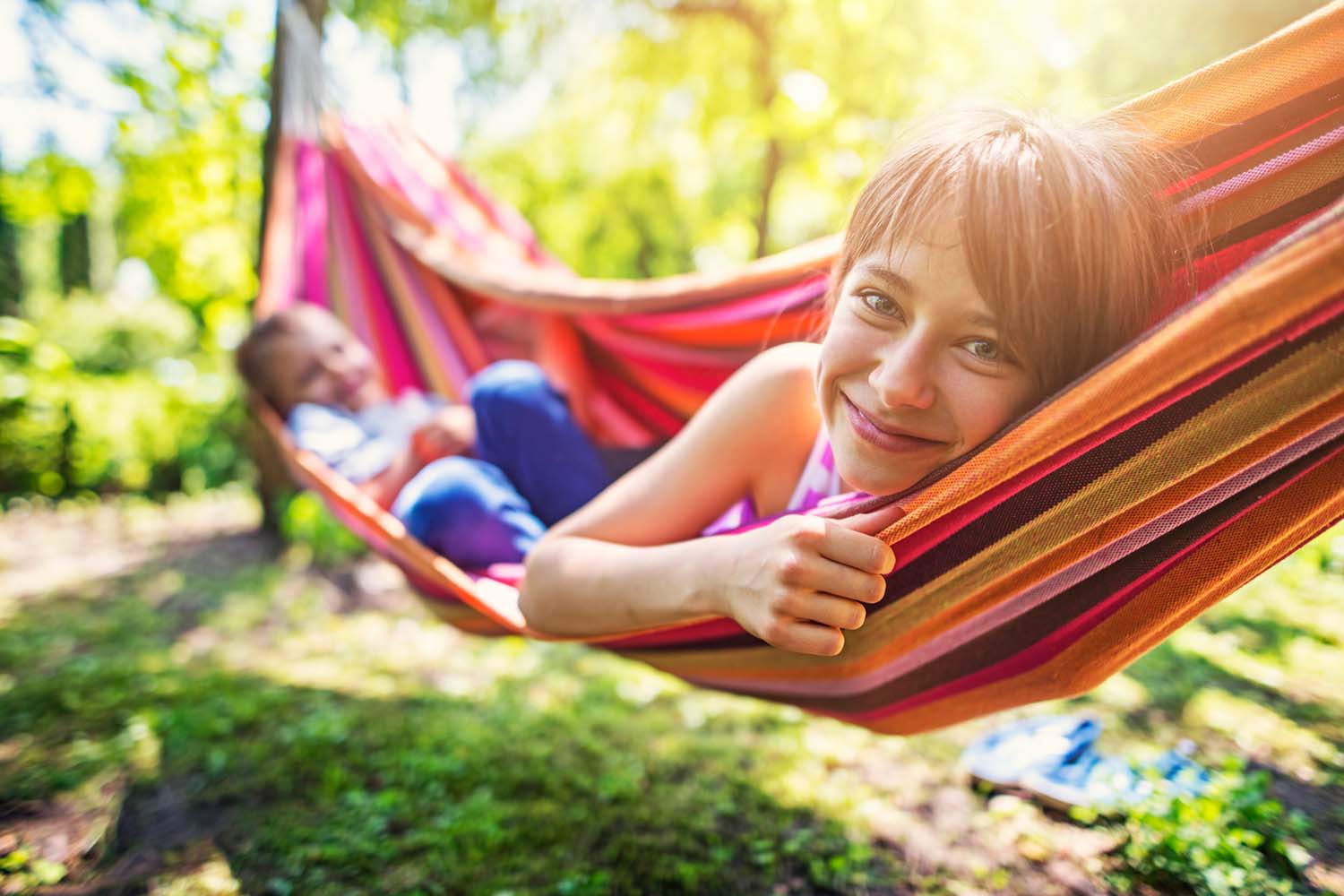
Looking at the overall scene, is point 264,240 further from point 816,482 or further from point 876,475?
point 876,475

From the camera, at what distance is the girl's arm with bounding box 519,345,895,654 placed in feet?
3.15

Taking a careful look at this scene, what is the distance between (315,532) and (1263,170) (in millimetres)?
3751

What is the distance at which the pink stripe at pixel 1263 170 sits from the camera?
3.02 feet

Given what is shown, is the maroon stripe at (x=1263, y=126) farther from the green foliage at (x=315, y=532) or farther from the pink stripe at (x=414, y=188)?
the green foliage at (x=315, y=532)

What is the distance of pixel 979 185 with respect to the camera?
32.0 inches

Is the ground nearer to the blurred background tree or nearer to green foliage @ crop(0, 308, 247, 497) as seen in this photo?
the blurred background tree

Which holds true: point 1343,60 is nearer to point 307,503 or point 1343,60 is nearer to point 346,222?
point 346,222

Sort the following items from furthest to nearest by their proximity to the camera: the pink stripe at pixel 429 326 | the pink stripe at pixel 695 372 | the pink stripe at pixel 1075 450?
the pink stripe at pixel 429 326 < the pink stripe at pixel 695 372 < the pink stripe at pixel 1075 450

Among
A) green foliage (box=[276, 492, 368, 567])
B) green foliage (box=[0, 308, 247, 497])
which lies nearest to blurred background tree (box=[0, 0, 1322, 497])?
green foliage (box=[0, 308, 247, 497])

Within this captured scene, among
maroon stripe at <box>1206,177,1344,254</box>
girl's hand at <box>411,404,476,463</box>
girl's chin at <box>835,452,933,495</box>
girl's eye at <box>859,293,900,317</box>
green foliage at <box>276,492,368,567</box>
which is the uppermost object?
maroon stripe at <box>1206,177,1344,254</box>

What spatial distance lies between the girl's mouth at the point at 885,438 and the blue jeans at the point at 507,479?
826 millimetres

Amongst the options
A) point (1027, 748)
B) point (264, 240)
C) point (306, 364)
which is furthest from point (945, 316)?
point (264, 240)

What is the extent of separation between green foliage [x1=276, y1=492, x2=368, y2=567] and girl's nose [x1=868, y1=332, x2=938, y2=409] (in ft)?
11.0

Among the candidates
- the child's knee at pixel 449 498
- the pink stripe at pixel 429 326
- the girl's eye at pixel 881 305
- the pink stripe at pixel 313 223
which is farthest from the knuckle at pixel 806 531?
the pink stripe at pixel 313 223
